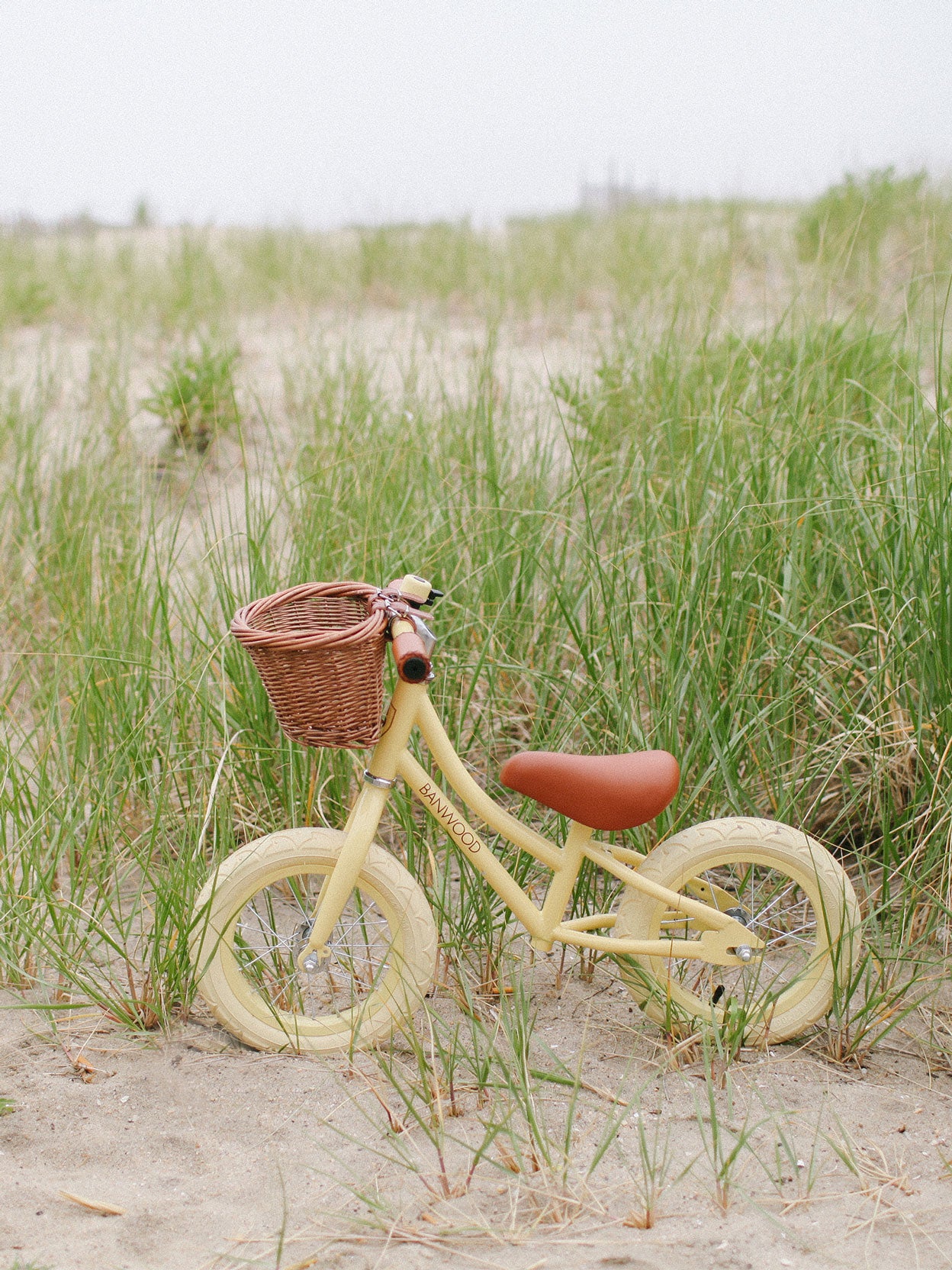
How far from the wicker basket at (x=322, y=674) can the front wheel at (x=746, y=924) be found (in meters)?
0.66

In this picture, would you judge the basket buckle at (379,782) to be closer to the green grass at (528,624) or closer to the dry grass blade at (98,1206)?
the green grass at (528,624)

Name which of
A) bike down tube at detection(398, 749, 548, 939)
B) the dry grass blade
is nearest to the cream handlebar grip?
bike down tube at detection(398, 749, 548, 939)

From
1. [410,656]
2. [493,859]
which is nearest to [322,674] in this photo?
[410,656]

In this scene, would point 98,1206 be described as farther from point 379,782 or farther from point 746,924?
point 746,924

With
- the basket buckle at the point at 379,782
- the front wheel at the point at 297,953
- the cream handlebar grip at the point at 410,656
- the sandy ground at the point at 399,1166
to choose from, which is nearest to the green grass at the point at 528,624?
the front wheel at the point at 297,953

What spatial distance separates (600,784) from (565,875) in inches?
9.5

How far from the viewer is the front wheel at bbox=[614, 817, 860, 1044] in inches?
85.0

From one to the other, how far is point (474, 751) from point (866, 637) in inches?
42.3

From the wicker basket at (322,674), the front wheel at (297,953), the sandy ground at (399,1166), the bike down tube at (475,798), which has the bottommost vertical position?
the sandy ground at (399,1166)

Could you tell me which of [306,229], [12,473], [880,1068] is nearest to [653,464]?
[880,1068]

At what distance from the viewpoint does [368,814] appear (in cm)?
212

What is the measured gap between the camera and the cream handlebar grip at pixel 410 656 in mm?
1976

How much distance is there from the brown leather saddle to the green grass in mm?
382

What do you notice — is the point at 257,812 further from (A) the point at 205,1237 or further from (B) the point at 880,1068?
(B) the point at 880,1068
